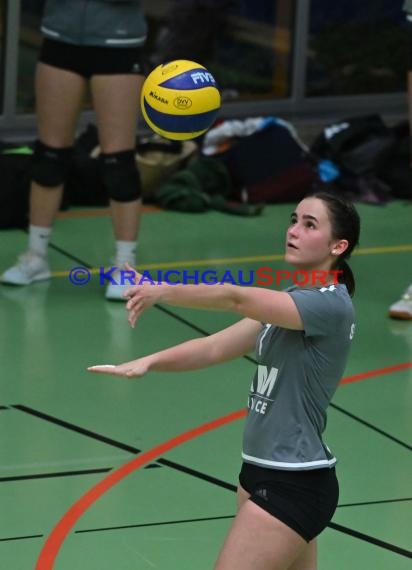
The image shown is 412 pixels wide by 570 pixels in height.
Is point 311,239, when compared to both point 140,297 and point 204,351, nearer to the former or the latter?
point 204,351

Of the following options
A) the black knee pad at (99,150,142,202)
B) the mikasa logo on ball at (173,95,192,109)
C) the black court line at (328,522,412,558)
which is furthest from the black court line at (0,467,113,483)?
the black knee pad at (99,150,142,202)

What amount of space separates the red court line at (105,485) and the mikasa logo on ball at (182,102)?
1546mm

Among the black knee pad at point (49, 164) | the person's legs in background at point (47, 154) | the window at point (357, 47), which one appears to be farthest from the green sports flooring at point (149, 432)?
the window at point (357, 47)

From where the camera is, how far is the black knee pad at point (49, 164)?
7922 mm

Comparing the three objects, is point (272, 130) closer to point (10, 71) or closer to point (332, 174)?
point (332, 174)

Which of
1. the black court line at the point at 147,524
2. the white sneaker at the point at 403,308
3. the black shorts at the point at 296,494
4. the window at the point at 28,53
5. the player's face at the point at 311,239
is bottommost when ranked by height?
the white sneaker at the point at 403,308

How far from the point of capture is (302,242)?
4078 mm

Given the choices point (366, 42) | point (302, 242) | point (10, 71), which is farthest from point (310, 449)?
point (366, 42)

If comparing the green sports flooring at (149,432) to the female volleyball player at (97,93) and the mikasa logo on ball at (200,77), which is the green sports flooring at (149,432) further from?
the mikasa logo on ball at (200,77)

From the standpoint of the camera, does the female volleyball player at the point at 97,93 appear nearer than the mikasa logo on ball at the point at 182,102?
No

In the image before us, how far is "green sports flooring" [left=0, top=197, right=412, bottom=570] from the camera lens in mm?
5293

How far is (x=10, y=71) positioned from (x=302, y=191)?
2.44 m

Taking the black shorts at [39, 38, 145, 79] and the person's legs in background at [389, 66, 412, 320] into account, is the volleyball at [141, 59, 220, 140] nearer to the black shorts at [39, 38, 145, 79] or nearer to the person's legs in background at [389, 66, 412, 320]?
the black shorts at [39, 38, 145, 79]

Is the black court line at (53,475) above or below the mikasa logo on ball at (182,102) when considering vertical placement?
below
